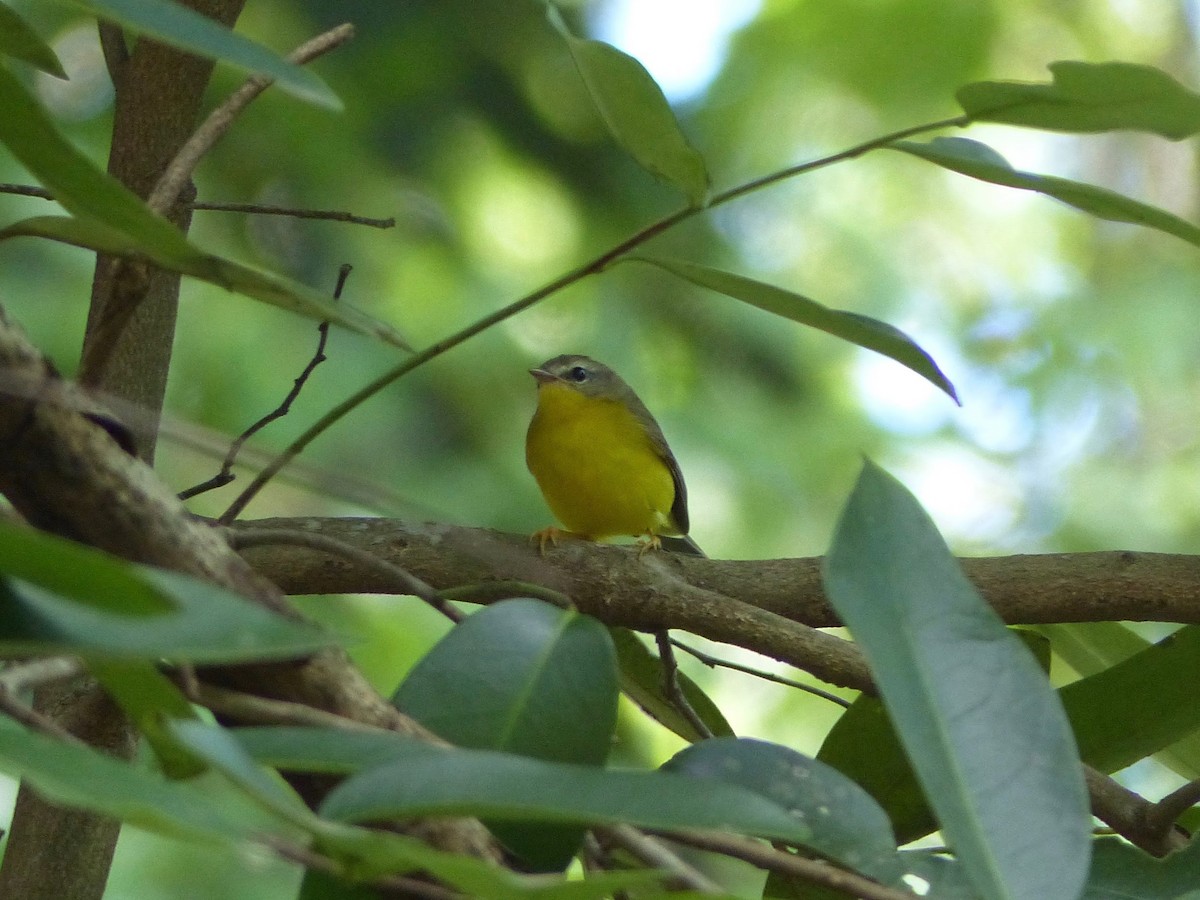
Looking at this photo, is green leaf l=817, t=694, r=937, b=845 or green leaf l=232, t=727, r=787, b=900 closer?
green leaf l=232, t=727, r=787, b=900

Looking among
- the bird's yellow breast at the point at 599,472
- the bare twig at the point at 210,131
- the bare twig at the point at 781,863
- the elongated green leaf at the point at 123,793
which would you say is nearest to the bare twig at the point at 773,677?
the bare twig at the point at 781,863

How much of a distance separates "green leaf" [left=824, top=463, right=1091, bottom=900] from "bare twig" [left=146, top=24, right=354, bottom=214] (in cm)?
52

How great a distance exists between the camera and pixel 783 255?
5.22 m

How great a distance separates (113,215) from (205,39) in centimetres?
12

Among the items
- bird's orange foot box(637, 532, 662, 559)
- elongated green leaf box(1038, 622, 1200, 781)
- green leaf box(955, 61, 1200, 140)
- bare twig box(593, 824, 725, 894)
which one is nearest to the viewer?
bare twig box(593, 824, 725, 894)

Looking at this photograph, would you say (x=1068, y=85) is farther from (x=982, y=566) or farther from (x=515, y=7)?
(x=515, y=7)

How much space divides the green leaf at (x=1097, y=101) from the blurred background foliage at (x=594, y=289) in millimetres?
2976

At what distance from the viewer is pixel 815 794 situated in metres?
0.83

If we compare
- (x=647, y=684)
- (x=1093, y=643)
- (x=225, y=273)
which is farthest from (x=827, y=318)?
(x=1093, y=643)

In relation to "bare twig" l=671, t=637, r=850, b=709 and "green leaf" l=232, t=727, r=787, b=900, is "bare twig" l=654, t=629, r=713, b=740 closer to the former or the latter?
"bare twig" l=671, t=637, r=850, b=709

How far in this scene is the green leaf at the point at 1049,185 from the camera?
0.88 meters

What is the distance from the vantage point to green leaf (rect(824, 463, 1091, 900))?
29.3 inches

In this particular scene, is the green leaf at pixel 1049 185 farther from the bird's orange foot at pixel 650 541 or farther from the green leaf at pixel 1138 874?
the bird's orange foot at pixel 650 541

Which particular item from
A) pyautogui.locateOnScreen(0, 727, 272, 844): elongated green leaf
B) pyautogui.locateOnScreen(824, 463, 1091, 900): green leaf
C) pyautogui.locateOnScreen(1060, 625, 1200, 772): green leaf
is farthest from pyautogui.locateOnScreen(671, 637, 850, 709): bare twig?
pyautogui.locateOnScreen(0, 727, 272, 844): elongated green leaf
